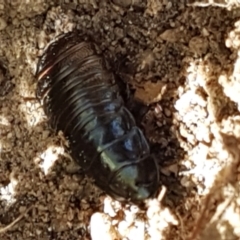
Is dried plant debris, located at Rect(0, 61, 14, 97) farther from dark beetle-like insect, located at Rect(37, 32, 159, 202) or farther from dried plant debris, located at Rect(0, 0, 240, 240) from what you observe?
dark beetle-like insect, located at Rect(37, 32, 159, 202)

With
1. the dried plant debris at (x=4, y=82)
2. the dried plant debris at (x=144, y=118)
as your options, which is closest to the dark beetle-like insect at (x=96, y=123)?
the dried plant debris at (x=144, y=118)

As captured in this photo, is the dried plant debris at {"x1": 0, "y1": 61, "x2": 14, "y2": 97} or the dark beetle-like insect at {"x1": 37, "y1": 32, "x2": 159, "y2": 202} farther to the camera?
the dried plant debris at {"x1": 0, "y1": 61, "x2": 14, "y2": 97}

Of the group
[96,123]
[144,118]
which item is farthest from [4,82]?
[144,118]

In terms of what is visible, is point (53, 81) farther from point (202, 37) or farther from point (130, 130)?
point (202, 37)

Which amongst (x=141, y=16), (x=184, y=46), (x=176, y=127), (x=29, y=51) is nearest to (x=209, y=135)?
(x=176, y=127)

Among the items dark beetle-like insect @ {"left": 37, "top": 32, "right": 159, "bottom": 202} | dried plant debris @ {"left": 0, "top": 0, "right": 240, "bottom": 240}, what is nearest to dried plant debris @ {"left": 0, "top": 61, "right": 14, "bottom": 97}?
dried plant debris @ {"left": 0, "top": 0, "right": 240, "bottom": 240}

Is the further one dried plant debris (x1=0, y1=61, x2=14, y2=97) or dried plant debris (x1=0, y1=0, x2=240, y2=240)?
dried plant debris (x1=0, y1=61, x2=14, y2=97)

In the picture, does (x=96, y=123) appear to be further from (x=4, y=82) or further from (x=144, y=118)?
(x=4, y=82)
